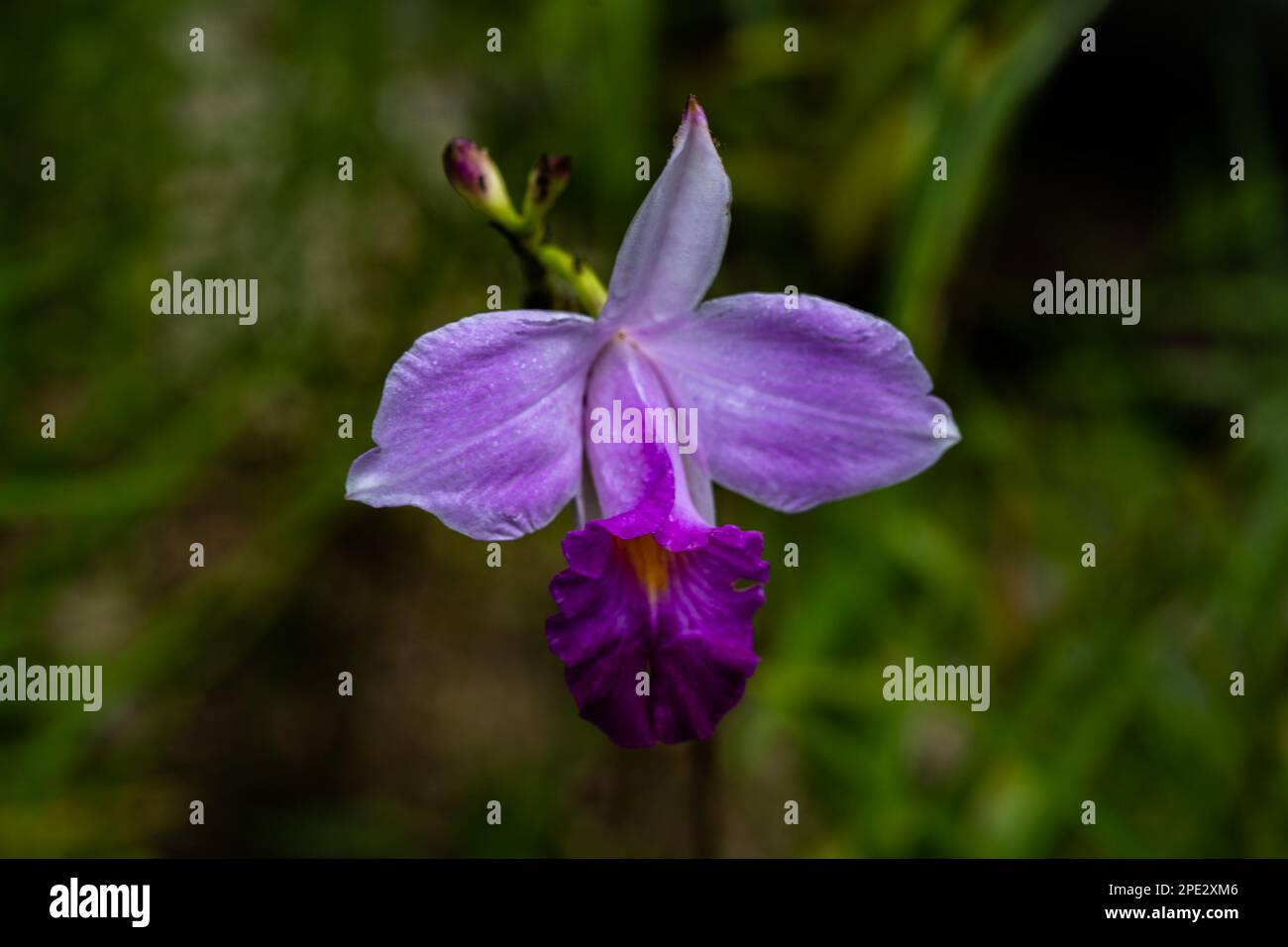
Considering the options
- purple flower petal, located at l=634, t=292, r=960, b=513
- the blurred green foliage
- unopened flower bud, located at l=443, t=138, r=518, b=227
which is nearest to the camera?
unopened flower bud, located at l=443, t=138, r=518, b=227

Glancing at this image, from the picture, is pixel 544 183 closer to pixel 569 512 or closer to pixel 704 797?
pixel 704 797

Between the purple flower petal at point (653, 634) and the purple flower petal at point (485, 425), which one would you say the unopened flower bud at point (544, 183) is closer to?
the purple flower petal at point (485, 425)

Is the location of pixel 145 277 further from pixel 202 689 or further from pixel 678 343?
pixel 678 343

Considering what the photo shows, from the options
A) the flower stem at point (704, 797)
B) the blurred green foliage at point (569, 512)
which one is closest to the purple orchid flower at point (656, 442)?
the flower stem at point (704, 797)

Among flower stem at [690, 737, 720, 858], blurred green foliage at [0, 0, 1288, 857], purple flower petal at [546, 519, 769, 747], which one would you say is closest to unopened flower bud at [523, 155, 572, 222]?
purple flower petal at [546, 519, 769, 747]

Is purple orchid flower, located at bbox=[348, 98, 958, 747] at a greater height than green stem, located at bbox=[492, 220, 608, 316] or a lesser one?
lesser

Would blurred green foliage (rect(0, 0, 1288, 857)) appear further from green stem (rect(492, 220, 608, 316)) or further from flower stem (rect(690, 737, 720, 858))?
green stem (rect(492, 220, 608, 316))
